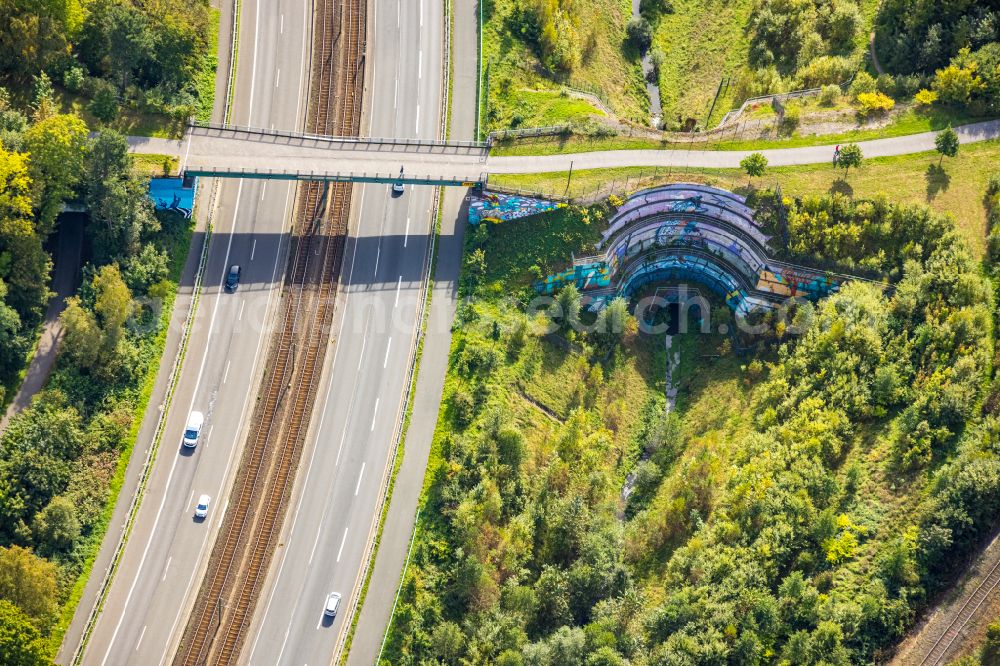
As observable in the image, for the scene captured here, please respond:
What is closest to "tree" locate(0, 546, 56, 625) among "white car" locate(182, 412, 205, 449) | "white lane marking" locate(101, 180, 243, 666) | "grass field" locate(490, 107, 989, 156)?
"white lane marking" locate(101, 180, 243, 666)

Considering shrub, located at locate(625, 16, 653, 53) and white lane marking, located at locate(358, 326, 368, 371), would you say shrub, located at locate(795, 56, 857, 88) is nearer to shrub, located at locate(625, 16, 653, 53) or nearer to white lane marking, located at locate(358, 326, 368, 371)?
shrub, located at locate(625, 16, 653, 53)

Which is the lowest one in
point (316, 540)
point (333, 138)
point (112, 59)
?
point (316, 540)

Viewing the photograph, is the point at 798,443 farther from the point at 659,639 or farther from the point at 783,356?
the point at 659,639

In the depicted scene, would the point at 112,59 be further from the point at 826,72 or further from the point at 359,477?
the point at 826,72

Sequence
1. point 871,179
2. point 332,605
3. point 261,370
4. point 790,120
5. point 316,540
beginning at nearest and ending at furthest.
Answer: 1. point 332,605
2. point 316,540
3. point 261,370
4. point 871,179
5. point 790,120

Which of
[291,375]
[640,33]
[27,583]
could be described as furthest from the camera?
[640,33]

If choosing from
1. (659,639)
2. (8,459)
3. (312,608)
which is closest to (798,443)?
(659,639)

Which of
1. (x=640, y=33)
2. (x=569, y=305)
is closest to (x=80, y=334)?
(x=569, y=305)
